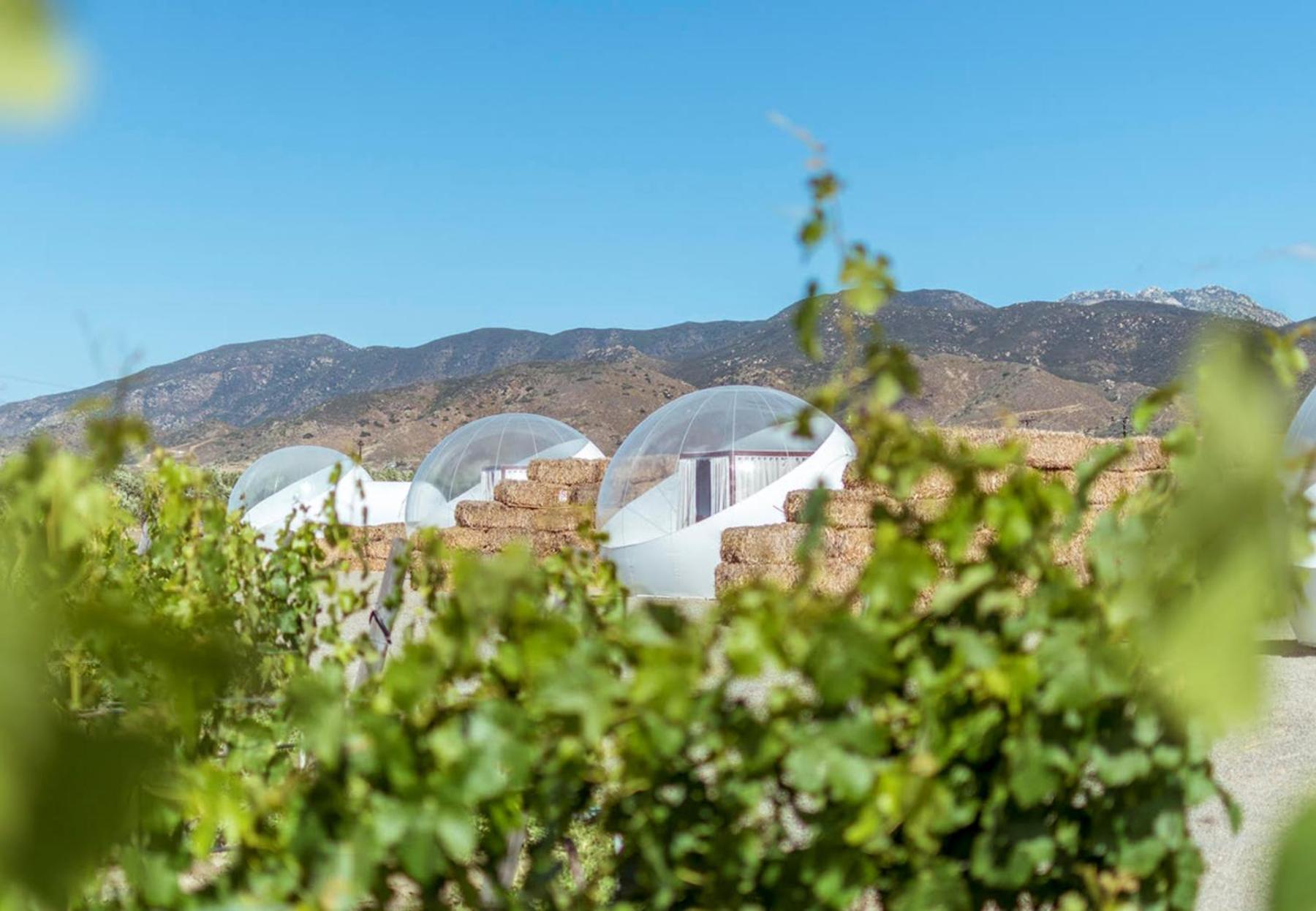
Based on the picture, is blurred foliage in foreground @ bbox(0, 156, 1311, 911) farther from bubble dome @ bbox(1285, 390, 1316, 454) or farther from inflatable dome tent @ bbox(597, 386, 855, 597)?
inflatable dome tent @ bbox(597, 386, 855, 597)

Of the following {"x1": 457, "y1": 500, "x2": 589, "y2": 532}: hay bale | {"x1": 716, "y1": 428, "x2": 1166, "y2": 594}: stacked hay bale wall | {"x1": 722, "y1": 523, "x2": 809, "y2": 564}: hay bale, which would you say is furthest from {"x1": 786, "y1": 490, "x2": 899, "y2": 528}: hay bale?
{"x1": 457, "y1": 500, "x2": 589, "y2": 532}: hay bale

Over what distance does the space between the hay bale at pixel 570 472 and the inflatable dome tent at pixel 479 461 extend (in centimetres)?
205

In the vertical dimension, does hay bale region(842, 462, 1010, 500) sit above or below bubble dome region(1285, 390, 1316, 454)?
below

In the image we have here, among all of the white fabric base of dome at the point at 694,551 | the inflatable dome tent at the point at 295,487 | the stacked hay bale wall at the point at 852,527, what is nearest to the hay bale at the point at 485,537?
the white fabric base of dome at the point at 694,551

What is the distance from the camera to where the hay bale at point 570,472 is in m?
19.4

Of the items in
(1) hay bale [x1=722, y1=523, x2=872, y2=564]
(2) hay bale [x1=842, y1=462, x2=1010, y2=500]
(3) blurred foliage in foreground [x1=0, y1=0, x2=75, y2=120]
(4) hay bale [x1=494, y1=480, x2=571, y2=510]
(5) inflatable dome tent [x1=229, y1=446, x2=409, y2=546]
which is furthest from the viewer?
(5) inflatable dome tent [x1=229, y1=446, x2=409, y2=546]

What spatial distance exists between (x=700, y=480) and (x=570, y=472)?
4227 mm

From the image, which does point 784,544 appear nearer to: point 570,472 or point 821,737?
point 570,472

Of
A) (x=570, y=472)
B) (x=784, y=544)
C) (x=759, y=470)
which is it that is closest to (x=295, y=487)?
(x=570, y=472)

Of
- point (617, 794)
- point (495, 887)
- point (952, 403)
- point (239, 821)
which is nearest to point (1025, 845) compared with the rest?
point (617, 794)

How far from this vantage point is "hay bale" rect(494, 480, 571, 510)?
63.1 feet

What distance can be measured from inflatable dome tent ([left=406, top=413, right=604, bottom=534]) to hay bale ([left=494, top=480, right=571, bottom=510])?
2.10 meters

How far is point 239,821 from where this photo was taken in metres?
1.24

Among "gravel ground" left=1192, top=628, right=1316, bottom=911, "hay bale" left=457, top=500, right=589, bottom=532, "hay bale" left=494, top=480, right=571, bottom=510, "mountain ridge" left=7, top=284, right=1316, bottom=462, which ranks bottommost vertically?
"gravel ground" left=1192, top=628, right=1316, bottom=911
